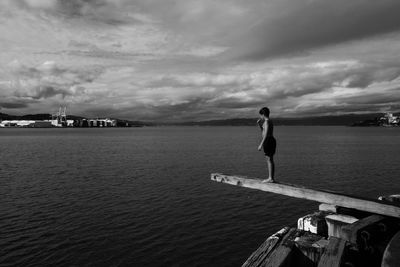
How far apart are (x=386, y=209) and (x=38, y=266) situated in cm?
1330

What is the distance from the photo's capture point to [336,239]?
7.48 m

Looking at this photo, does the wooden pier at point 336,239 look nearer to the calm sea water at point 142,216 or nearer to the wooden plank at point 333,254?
the wooden plank at point 333,254

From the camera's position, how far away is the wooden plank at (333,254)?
6323 millimetres

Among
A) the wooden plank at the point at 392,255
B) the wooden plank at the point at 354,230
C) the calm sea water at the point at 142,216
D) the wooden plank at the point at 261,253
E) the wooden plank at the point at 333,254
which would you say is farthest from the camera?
the calm sea water at the point at 142,216

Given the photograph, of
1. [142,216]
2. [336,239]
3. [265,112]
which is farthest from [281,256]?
Answer: [142,216]

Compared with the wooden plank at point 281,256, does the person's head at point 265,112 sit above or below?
above

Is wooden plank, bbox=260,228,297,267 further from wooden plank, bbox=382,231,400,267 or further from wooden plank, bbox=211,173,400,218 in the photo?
wooden plank, bbox=211,173,400,218

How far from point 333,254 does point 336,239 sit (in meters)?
0.93

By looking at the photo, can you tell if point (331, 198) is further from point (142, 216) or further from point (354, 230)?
point (142, 216)

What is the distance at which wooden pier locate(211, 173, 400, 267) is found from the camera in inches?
262

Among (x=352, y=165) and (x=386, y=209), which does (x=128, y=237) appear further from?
(x=352, y=165)

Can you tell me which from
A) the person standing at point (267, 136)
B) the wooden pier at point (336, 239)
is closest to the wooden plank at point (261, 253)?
the wooden pier at point (336, 239)

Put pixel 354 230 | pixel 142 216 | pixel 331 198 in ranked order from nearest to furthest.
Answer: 1. pixel 354 230
2. pixel 331 198
3. pixel 142 216

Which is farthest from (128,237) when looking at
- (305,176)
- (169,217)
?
(305,176)
